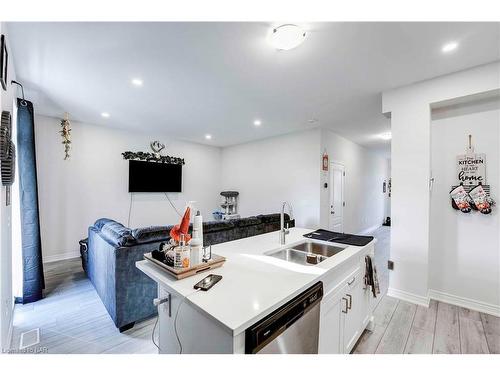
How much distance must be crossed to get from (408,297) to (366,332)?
98 centimetres

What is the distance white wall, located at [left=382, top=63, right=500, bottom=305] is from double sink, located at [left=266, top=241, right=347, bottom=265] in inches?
51.4

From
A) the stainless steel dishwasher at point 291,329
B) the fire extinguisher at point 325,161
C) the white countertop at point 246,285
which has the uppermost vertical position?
the fire extinguisher at point 325,161

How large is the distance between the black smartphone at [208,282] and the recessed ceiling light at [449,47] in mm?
2681

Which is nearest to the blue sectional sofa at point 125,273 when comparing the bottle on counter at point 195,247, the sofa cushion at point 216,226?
the sofa cushion at point 216,226

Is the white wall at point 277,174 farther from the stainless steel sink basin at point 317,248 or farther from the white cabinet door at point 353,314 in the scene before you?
the white cabinet door at point 353,314

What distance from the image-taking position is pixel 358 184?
631 centimetres

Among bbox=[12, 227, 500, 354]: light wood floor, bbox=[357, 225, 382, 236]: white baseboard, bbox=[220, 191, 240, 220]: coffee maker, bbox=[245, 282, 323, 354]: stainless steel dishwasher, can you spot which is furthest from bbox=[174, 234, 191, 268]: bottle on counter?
bbox=[357, 225, 382, 236]: white baseboard

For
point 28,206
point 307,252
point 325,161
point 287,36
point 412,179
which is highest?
point 287,36

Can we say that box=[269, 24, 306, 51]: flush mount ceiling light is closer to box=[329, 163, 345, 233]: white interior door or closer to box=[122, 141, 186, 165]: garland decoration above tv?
box=[329, 163, 345, 233]: white interior door

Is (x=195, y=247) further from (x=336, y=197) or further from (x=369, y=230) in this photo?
(x=369, y=230)

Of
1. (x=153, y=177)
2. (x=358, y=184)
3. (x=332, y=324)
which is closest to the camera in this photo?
(x=332, y=324)

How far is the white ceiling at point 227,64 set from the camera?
5.72ft

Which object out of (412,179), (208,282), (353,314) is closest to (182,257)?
(208,282)
